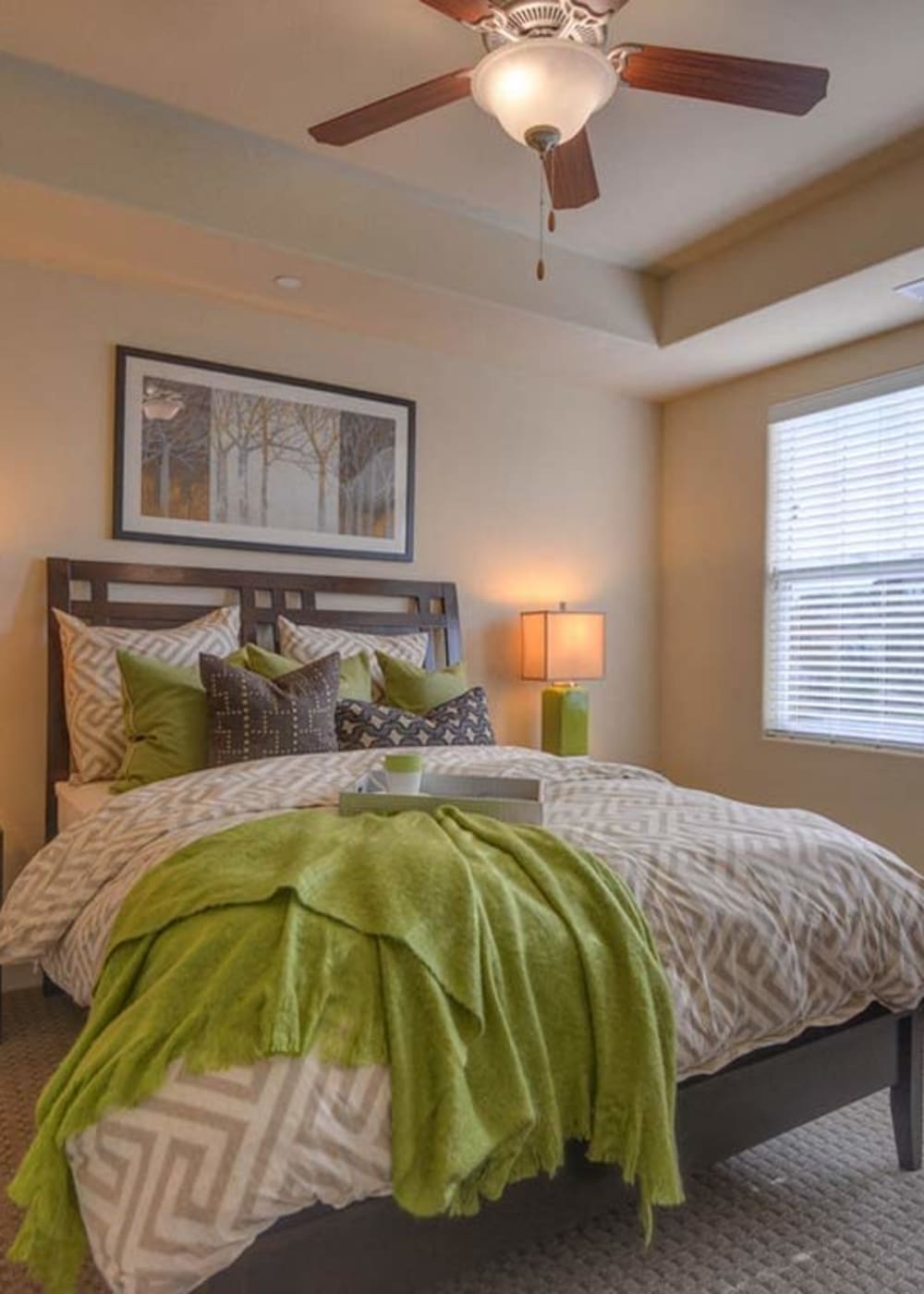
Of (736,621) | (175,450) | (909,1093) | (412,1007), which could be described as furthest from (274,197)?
(909,1093)

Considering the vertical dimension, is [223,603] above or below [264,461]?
below

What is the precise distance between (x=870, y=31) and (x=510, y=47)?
1.16 meters

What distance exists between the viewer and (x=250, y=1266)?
3.89 ft

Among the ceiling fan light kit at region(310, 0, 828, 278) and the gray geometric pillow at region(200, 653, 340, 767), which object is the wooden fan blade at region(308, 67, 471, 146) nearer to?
the ceiling fan light kit at region(310, 0, 828, 278)

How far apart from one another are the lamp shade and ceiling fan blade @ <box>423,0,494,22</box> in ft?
8.00

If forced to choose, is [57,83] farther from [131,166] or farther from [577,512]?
[577,512]

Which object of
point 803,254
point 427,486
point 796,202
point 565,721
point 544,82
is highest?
point 796,202

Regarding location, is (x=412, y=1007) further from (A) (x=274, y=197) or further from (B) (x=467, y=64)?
(A) (x=274, y=197)

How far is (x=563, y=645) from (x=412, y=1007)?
2.77 metres

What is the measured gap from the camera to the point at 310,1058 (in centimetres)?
119

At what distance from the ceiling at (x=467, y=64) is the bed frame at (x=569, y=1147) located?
155cm

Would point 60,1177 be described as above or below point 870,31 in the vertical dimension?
below

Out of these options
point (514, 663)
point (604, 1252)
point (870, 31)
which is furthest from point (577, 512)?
point (604, 1252)

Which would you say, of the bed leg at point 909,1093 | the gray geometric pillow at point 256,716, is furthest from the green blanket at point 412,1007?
the gray geometric pillow at point 256,716
